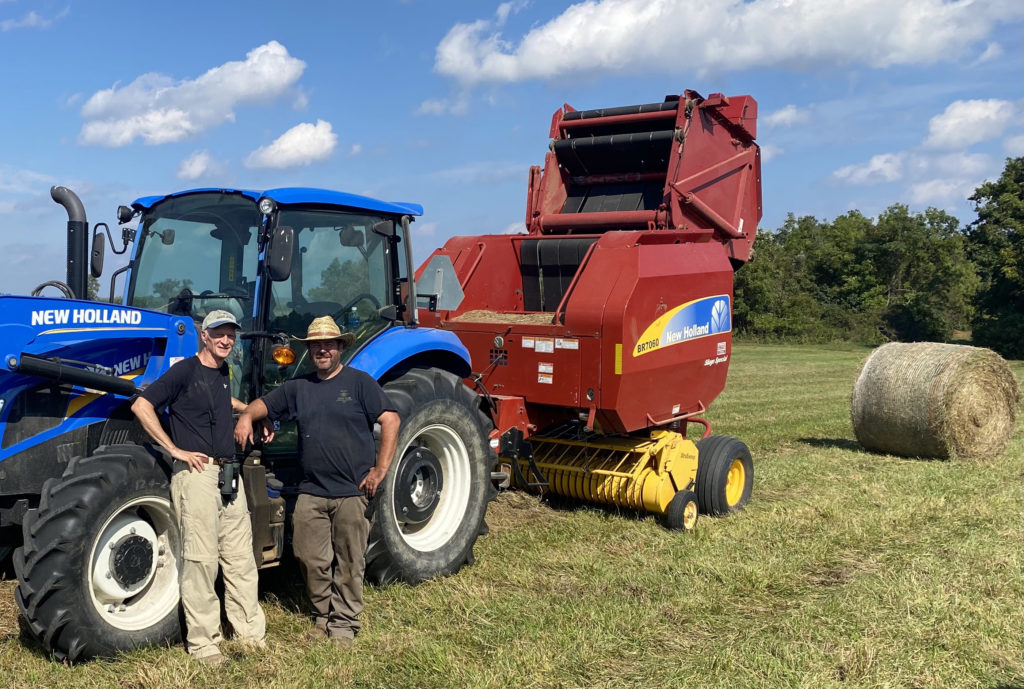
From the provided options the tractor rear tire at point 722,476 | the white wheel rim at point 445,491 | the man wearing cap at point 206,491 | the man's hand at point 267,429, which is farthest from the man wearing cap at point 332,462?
the tractor rear tire at point 722,476

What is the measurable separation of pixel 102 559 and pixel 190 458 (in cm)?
56

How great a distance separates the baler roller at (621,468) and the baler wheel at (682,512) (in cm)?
7

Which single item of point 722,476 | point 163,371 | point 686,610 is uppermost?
point 163,371

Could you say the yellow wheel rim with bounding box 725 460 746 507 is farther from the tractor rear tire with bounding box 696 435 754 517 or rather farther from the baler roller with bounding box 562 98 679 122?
the baler roller with bounding box 562 98 679 122

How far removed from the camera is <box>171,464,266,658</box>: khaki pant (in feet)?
13.4

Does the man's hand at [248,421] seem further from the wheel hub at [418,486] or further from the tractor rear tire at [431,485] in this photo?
the wheel hub at [418,486]

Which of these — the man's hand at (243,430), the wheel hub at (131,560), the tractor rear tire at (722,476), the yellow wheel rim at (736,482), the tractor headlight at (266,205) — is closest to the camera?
the wheel hub at (131,560)

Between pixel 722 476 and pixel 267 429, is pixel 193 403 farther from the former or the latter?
pixel 722 476

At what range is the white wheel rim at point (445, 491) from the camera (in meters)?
5.44

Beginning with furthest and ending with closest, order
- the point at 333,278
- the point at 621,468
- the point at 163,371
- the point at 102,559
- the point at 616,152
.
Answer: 1. the point at 616,152
2. the point at 621,468
3. the point at 333,278
4. the point at 163,371
5. the point at 102,559

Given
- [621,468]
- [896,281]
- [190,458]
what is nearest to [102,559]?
[190,458]

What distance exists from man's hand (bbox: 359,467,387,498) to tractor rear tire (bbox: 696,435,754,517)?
338cm

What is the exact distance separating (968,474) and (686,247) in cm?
393

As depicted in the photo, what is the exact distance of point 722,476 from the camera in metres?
7.09
